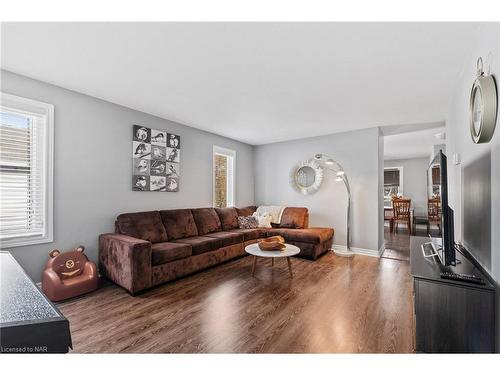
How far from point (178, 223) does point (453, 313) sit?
332cm

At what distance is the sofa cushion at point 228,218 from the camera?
4586 mm

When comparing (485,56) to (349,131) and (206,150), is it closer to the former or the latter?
(349,131)

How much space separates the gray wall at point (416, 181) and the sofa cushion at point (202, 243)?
284 inches

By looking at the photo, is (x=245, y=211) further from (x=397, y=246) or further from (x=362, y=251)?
(x=397, y=246)

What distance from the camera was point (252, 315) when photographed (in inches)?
86.8

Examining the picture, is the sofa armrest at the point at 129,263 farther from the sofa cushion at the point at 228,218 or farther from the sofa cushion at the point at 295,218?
the sofa cushion at the point at 295,218

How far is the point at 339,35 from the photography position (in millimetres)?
1833

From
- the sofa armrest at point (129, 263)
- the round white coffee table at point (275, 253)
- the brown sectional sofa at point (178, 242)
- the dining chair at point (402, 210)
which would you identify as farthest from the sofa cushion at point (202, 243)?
the dining chair at point (402, 210)

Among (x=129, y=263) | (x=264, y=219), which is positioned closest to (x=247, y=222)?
(x=264, y=219)

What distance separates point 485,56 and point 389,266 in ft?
9.95

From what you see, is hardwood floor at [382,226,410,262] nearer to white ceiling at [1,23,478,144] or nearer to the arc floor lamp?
the arc floor lamp

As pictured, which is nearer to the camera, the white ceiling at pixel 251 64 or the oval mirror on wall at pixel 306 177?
the white ceiling at pixel 251 64

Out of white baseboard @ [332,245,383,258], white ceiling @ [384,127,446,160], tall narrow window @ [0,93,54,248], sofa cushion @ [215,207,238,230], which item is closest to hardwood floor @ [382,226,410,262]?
white baseboard @ [332,245,383,258]
